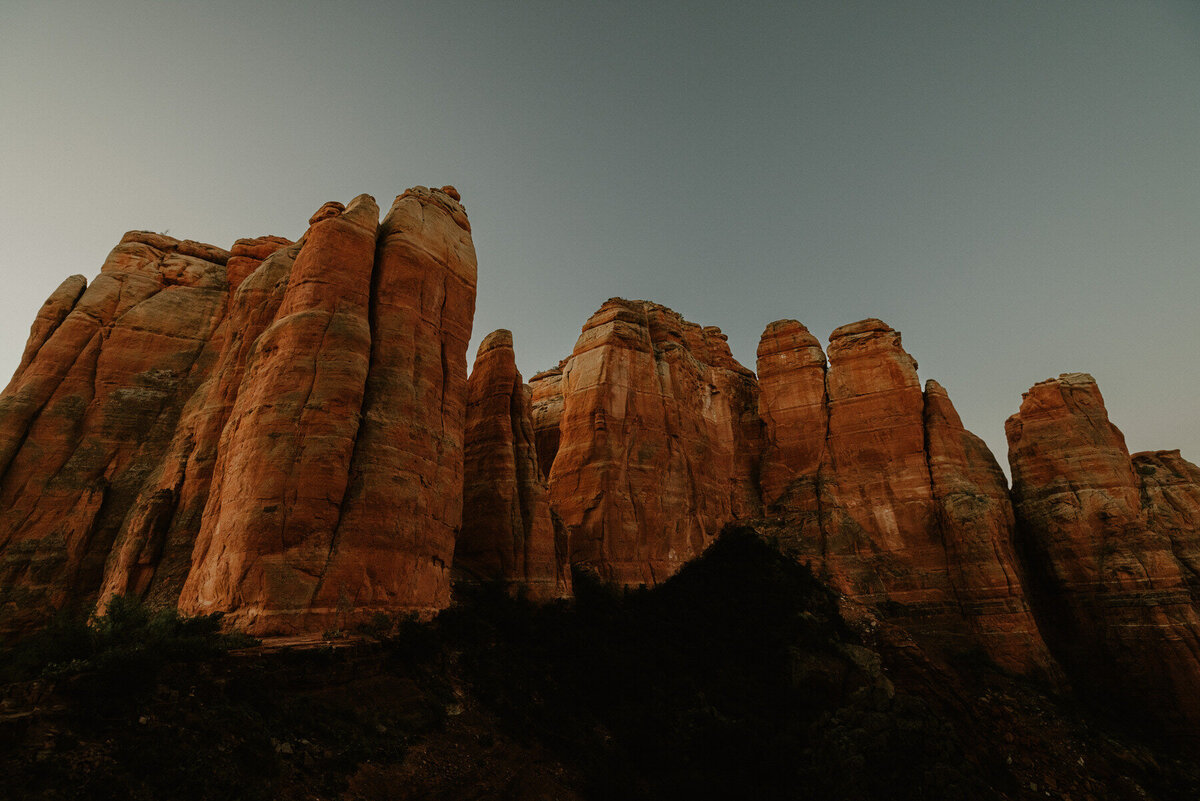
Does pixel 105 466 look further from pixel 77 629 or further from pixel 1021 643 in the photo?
pixel 1021 643

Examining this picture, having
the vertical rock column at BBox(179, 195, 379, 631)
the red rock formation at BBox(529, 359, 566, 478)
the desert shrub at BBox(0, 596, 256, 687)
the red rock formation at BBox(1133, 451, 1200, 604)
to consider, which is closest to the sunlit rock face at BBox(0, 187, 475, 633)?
the vertical rock column at BBox(179, 195, 379, 631)

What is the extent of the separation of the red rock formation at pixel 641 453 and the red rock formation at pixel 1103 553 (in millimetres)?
18004

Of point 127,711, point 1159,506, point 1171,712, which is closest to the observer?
point 127,711

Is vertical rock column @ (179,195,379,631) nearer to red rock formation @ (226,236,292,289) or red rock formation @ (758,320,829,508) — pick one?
red rock formation @ (226,236,292,289)

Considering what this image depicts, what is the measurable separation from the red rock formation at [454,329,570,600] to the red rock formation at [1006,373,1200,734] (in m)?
29.9

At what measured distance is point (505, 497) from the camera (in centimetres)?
2677

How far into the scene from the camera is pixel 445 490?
2078cm

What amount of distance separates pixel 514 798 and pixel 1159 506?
43444 millimetres

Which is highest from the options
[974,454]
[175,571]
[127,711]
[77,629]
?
[974,454]

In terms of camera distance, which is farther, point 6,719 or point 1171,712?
point 1171,712

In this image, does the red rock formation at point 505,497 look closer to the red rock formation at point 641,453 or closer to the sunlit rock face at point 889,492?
the red rock formation at point 641,453

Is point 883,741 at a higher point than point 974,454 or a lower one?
lower

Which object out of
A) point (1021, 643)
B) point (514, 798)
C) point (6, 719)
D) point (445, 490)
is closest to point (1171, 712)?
point (1021, 643)

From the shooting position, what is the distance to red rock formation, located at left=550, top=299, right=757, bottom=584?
107 feet
